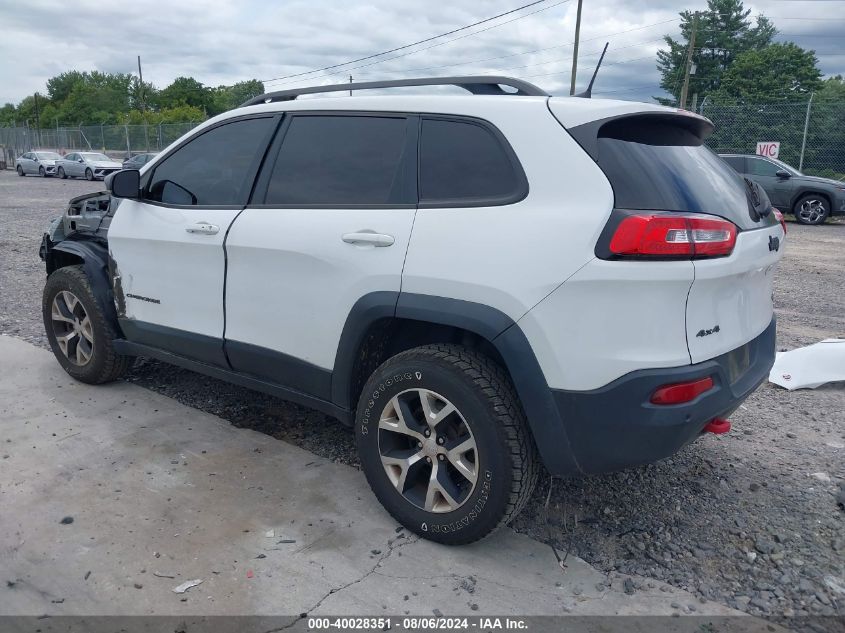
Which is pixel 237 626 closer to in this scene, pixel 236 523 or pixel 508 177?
pixel 236 523

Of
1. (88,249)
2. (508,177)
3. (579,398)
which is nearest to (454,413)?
(579,398)

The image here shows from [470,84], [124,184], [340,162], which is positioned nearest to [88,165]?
[124,184]

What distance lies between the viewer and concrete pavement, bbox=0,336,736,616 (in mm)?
2615

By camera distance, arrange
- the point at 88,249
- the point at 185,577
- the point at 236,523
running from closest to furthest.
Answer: the point at 185,577 < the point at 236,523 < the point at 88,249

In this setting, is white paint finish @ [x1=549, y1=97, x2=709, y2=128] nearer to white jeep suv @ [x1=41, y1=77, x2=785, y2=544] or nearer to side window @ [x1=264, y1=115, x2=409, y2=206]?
white jeep suv @ [x1=41, y1=77, x2=785, y2=544]

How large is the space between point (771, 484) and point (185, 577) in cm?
274

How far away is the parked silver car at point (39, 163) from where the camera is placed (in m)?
35.3

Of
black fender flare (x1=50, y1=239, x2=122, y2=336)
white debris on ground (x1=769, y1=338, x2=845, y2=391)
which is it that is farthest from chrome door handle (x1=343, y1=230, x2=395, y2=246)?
white debris on ground (x1=769, y1=338, x2=845, y2=391)

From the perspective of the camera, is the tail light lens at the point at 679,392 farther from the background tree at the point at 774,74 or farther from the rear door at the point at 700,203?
the background tree at the point at 774,74

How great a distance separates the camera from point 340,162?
3.32 meters

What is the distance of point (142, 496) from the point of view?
3.32 m

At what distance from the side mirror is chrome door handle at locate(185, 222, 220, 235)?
539 mm

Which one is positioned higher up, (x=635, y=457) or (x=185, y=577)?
(x=635, y=457)

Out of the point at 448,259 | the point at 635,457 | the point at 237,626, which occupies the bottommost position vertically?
the point at 237,626
